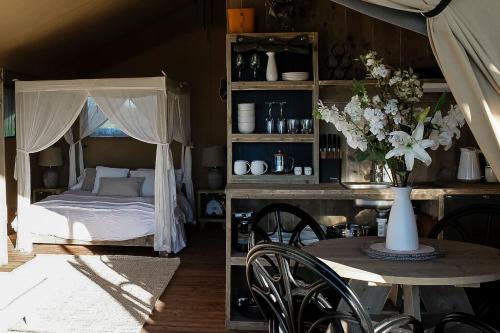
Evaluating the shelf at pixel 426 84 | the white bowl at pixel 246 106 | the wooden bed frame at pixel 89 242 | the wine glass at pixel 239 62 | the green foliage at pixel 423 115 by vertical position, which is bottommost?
the wooden bed frame at pixel 89 242

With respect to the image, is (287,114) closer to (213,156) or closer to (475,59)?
(475,59)

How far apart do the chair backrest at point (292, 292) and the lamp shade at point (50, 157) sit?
6118 mm

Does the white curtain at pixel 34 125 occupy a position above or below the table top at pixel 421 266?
above

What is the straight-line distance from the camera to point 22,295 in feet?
14.9

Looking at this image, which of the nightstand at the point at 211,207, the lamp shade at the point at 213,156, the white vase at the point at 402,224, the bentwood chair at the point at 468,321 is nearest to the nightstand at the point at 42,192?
the nightstand at the point at 211,207

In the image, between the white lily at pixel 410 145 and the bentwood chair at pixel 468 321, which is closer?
the bentwood chair at pixel 468 321

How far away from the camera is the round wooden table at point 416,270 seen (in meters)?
2.13

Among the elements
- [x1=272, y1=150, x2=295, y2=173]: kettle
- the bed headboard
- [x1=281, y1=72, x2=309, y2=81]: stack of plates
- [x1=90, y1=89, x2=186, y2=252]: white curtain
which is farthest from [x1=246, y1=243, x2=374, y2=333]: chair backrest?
the bed headboard

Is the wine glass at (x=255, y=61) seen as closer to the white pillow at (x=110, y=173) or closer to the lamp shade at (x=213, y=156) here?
the lamp shade at (x=213, y=156)

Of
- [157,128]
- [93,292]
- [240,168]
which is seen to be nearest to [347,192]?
[240,168]

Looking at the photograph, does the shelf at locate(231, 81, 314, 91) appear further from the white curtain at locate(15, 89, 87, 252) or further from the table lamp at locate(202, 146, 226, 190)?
the table lamp at locate(202, 146, 226, 190)

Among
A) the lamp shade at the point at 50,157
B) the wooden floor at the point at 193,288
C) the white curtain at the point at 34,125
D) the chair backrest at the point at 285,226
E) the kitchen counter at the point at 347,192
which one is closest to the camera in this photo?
the chair backrest at the point at 285,226

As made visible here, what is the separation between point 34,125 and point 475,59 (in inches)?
213

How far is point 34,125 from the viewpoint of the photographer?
A: 6.18 metres
